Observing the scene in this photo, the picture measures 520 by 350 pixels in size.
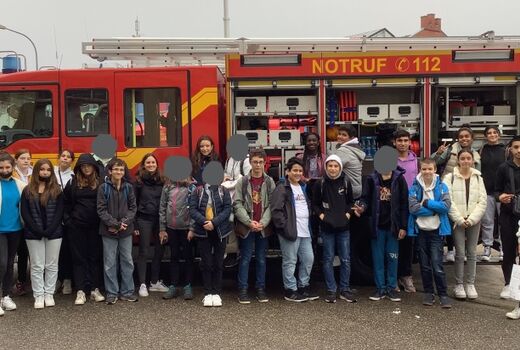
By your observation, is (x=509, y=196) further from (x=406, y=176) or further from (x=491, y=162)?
(x=406, y=176)

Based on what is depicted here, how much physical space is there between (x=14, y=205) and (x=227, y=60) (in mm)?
2837

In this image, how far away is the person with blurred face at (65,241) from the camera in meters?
6.16

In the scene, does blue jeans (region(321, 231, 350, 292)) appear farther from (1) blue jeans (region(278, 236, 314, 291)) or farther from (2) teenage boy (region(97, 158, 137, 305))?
(2) teenage boy (region(97, 158, 137, 305))

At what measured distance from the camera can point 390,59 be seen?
6395 mm

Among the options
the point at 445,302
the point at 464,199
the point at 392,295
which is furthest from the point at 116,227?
the point at 464,199

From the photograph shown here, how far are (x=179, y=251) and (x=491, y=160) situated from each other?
12.4ft

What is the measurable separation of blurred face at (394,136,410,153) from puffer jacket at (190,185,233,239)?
1950 mm

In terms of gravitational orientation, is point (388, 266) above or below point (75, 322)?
above

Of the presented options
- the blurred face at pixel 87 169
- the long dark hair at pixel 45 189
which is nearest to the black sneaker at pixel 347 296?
the blurred face at pixel 87 169

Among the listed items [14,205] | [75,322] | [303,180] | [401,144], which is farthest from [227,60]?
[75,322]

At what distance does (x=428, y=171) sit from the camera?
565cm

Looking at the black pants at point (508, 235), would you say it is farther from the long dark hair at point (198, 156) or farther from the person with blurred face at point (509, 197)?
the long dark hair at point (198, 156)

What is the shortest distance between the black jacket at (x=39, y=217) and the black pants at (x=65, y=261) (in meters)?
0.30

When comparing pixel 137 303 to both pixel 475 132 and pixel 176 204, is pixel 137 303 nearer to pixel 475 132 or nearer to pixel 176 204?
pixel 176 204
